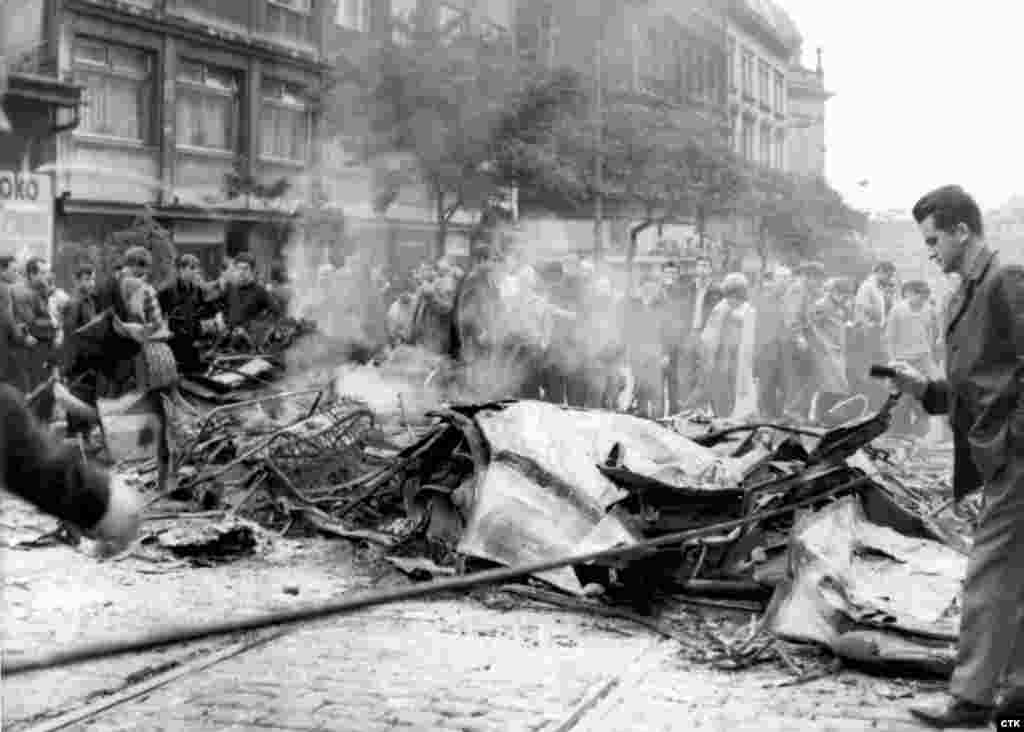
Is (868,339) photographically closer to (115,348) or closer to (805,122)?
(115,348)

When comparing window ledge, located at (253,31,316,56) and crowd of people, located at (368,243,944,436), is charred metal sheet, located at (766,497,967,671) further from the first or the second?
window ledge, located at (253,31,316,56)

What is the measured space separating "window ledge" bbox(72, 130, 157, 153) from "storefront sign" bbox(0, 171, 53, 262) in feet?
5.02

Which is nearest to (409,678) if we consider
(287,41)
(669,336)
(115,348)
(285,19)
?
(115,348)

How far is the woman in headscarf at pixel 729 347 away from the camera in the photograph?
12.5 metres

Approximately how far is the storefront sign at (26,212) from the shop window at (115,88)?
6.24 feet

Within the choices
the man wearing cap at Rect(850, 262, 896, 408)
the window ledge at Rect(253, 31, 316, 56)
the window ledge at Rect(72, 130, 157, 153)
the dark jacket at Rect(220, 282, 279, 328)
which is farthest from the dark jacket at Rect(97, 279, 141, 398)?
the window ledge at Rect(253, 31, 316, 56)

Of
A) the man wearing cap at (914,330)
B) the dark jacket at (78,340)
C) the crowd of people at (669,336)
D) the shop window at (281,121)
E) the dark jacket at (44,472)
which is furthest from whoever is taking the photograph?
the shop window at (281,121)

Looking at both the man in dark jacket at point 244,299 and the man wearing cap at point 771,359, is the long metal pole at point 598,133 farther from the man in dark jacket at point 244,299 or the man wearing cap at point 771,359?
the man in dark jacket at point 244,299

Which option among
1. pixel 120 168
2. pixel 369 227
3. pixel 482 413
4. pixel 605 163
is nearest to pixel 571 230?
pixel 605 163

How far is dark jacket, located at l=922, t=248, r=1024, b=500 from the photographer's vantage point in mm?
4441

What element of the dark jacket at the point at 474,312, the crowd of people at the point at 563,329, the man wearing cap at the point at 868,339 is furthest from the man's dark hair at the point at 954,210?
the man wearing cap at the point at 868,339

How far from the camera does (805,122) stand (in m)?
35.8

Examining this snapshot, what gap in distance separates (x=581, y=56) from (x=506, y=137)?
1.94 m

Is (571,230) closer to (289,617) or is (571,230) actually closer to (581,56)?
(581,56)
